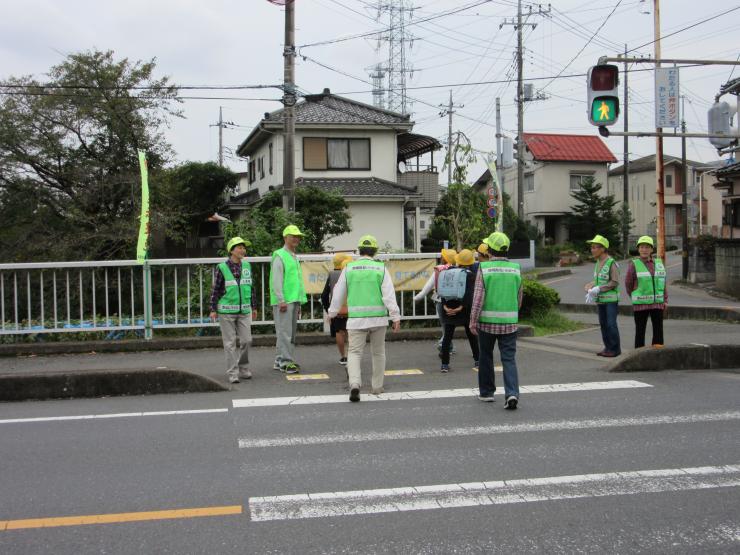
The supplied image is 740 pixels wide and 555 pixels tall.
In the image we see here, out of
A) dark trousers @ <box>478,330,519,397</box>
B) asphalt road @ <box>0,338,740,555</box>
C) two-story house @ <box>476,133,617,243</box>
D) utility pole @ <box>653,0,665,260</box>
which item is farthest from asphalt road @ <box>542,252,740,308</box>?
asphalt road @ <box>0,338,740,555</box>

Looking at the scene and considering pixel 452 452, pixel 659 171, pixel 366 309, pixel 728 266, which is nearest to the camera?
pixel 452 452

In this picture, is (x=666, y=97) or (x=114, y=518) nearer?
(x=114, y=518)

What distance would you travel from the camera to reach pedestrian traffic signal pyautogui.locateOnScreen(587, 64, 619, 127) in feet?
40.9

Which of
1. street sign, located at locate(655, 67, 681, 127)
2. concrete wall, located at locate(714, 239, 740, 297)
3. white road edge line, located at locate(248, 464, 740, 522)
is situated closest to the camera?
white road edge line, located at locate(248, 464, 740, 522)

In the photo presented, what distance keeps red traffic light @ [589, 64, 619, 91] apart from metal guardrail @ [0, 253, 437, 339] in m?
5.55

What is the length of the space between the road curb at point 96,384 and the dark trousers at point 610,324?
5.75m

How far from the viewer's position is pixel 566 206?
52.5 meters

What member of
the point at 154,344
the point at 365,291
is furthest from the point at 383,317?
the point at 154,344

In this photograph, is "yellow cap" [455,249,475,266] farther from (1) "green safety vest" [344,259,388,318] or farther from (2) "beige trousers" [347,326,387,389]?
(2) "beige trousers" [347,326,387,389]

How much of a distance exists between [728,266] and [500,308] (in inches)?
840

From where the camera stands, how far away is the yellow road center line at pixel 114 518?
456 centimetres

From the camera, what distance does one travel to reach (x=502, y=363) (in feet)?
25.0

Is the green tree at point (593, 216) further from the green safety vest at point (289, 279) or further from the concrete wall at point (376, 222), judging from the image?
the green safety vest at point (289, 279)

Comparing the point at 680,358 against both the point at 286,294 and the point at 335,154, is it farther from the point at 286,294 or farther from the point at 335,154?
the point at 335,154
